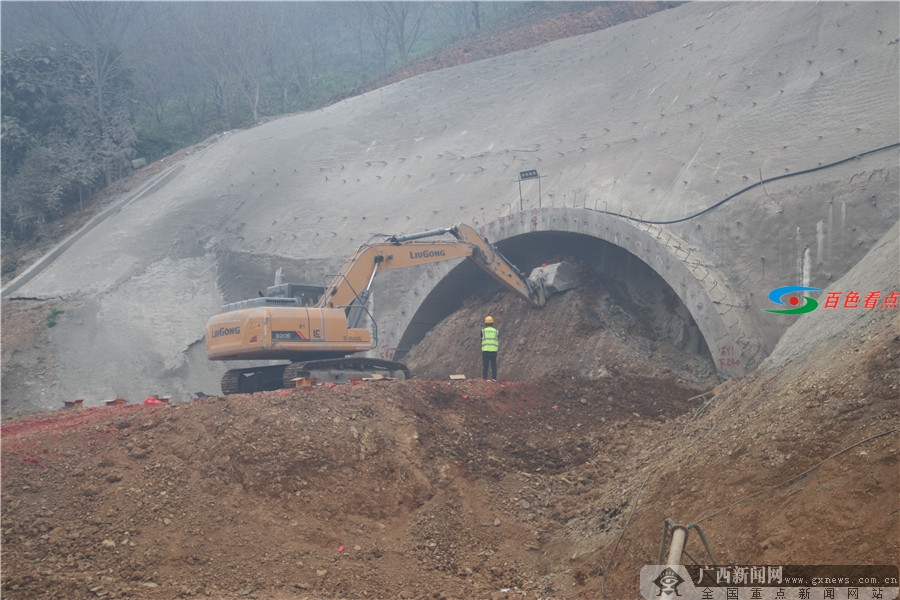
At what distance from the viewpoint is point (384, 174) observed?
84.1ft

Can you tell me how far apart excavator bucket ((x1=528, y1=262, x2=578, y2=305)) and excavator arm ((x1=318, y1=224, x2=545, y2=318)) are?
27 millimetres

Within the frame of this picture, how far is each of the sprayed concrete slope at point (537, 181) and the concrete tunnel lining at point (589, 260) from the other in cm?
10

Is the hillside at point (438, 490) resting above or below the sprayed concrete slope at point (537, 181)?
below

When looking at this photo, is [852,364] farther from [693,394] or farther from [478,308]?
[478,308]

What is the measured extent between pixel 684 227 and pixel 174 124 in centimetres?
3291

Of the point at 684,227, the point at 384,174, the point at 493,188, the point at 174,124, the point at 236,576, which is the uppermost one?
the point at 174,124

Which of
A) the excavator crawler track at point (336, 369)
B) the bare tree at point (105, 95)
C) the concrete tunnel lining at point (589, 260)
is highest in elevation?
the bare tree at point (105, 95)

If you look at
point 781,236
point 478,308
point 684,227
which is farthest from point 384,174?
point 781,236

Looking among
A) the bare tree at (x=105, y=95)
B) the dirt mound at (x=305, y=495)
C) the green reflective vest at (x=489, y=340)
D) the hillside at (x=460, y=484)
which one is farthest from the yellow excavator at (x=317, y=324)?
the bare tree at (x=105, y=95)

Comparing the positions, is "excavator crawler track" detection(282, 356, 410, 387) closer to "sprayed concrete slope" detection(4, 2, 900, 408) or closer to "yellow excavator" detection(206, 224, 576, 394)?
"yellow excavator" detection(206, 224, 576, 394)

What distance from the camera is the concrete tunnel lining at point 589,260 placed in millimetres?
12867

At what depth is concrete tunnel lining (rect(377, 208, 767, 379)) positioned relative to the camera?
12.9 meters

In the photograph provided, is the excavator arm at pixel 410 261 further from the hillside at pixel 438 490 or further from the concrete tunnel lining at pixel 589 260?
the hillside at pixel 438 490

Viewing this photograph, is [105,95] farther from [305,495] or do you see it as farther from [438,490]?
[438,490]
